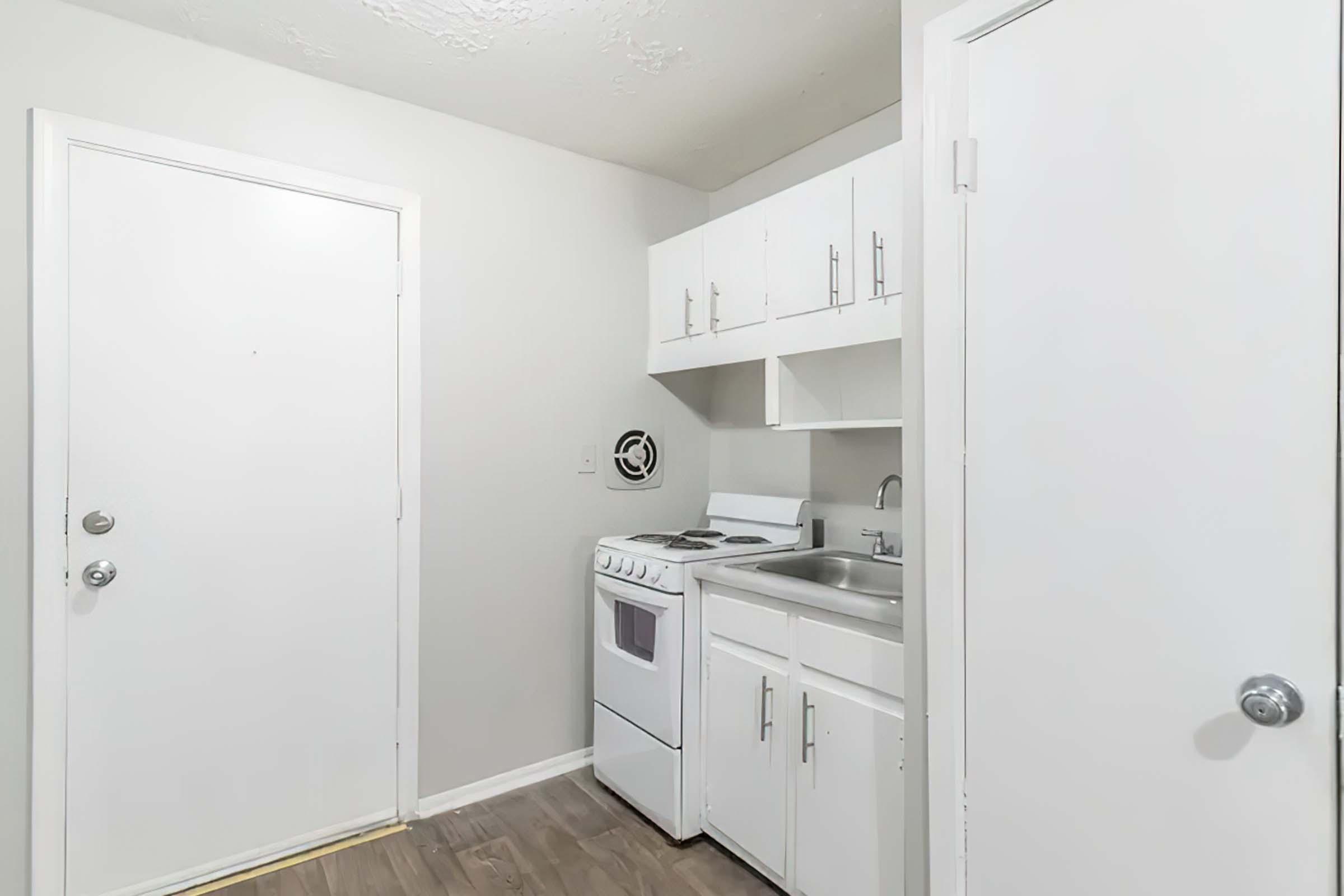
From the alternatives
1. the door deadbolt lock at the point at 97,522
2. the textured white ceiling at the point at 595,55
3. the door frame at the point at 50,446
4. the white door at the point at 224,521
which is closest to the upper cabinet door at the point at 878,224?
the textured white ceiling at the point at 595,55

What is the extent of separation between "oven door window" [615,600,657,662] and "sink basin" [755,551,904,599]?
0.42m

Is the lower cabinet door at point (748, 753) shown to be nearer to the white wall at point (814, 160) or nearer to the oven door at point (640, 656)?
the oven door at point (640, 656)

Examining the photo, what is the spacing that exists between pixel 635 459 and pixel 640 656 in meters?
0.86

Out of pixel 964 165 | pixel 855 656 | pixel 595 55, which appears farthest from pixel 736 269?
pixel 855 656

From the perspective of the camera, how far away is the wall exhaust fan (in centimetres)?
299

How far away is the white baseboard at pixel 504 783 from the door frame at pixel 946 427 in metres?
1.72

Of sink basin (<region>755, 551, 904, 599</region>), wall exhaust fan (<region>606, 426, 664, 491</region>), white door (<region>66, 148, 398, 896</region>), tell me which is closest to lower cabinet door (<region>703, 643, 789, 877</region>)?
sink basin (<region>755, 551, 904, 599</region>)

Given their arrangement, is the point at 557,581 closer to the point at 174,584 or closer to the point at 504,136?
the point at 174,584

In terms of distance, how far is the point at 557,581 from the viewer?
2.84 metres

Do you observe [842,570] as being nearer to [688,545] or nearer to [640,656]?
[688,545]

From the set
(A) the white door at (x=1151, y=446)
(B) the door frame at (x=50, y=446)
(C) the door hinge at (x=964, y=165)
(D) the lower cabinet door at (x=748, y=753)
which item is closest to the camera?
(A) the white door at (x=1151, y=446)

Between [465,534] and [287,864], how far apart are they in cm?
112

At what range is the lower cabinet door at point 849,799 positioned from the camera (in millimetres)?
1717

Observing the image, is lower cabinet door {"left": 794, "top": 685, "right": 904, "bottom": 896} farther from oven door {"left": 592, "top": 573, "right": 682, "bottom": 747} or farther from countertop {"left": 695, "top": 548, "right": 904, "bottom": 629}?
oven door {"left": 592, "top": 573, "right": 682, "bottom": 747}
